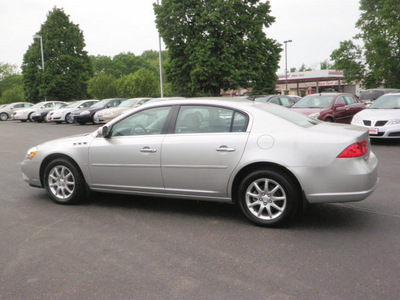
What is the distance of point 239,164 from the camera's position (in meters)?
4.74

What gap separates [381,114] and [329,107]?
2.08 m

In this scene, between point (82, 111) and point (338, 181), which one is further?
point (82, 111)

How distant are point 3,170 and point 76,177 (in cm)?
388

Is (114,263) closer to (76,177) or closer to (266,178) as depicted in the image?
(266,178)

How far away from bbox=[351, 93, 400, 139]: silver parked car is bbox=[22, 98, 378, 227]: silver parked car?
23.9 ft

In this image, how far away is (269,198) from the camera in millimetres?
4695

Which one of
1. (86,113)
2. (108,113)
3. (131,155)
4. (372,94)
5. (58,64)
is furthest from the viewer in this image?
(58,64)

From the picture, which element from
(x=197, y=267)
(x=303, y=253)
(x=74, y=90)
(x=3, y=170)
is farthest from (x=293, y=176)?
(x=74, y=90)

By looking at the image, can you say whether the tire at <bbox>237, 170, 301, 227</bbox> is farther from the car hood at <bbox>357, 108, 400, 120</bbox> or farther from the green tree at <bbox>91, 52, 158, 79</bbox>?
the green tree at <bbox>91, 52, 158, 79</bbox>

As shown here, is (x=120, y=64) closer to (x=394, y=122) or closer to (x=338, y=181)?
(x=394, y=122)

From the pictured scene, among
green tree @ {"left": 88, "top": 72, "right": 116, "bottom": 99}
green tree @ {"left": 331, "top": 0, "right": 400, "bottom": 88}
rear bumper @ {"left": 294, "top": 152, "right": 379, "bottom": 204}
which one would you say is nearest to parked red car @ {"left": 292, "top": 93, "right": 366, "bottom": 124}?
rear bumper @ {"left": 294, "top": 152, "right": 379, "bottom": 204}

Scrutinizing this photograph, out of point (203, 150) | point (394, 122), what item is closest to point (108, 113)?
point (394, 122)

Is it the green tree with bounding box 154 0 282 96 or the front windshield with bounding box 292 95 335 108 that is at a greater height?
the green tree with bounding box 154 0 282 96

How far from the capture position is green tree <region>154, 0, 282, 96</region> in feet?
102
